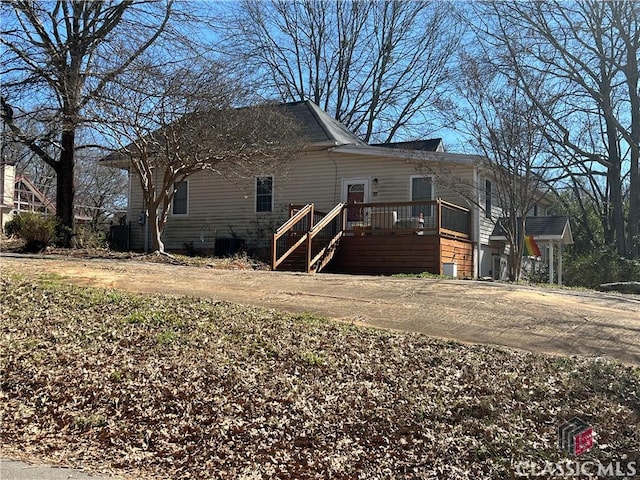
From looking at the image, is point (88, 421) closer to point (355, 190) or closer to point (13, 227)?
point (13, 227)

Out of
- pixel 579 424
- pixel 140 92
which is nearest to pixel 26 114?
pixel 140 92

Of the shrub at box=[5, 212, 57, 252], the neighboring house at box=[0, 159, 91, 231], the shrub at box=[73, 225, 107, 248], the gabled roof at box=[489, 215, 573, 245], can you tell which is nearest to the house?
the gabled roof at box=[489, 215, 573, 245]

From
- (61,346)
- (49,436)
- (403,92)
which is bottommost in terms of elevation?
(49,436)

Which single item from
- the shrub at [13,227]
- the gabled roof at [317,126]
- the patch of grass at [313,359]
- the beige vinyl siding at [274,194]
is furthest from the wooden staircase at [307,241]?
the patch of grass at [313,359]

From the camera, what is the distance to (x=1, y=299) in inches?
280

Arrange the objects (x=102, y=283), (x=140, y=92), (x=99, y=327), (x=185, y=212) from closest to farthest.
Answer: (x=99, y=327), (x=102, y=283), (x=140, y=92), (x=185, y=212)

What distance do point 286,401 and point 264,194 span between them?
51.6 feet

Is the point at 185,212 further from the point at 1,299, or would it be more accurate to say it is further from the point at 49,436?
the point at 49,436

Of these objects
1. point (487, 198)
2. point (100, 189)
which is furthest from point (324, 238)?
point (100, 189)

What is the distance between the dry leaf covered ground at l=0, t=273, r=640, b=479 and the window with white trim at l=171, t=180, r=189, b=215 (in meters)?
15.0

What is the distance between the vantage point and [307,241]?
14.5m

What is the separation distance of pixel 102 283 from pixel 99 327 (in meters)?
2.99

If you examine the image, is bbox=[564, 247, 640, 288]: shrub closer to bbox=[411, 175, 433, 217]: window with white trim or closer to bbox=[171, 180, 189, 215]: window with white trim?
bbox=[411, 175, 433, 217]: window with white trim

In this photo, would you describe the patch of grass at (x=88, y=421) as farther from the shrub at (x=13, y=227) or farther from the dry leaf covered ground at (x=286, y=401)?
the shrub at (x=13, y=227)
